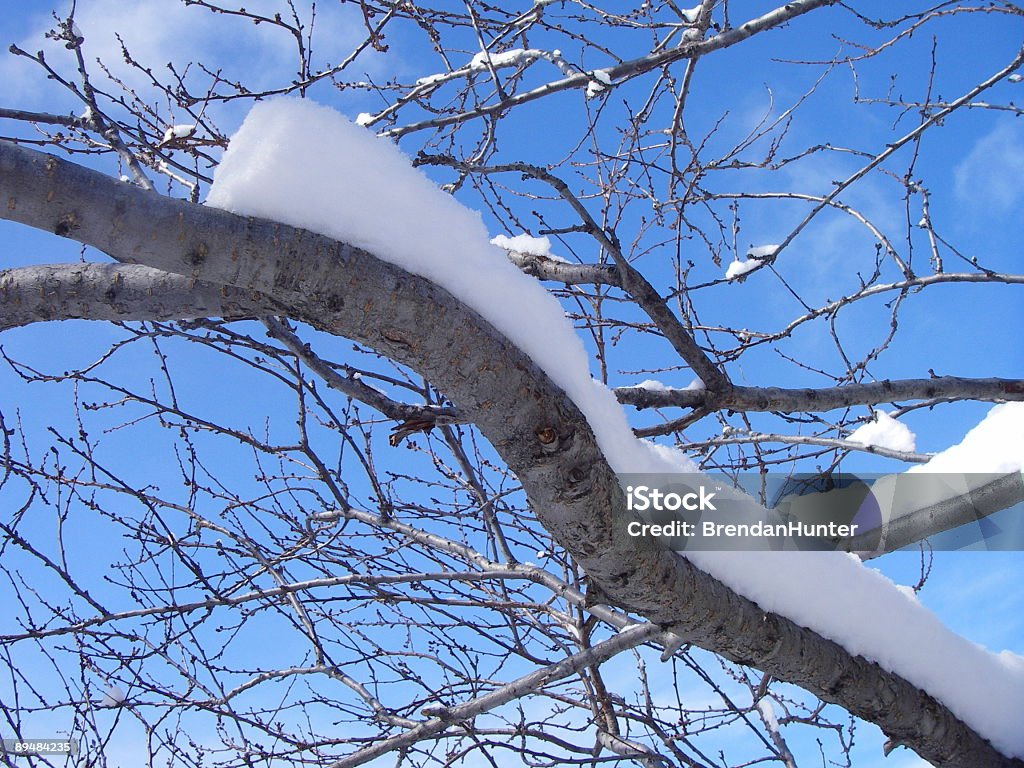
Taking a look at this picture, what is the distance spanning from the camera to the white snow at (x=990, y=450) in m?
2.06

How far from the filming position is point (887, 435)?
2.50 metres

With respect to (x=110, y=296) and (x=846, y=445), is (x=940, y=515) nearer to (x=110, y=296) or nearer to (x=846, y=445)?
(x=846, y=445)

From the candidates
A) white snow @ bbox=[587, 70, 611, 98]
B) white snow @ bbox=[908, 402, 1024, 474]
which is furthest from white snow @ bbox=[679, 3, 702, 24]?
white snow @ bbox=[908, 402, 1024, 474]

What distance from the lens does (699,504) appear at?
1.82 meters

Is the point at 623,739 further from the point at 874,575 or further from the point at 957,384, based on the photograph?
the point at 957,384

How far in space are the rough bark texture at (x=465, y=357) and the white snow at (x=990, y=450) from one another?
26.3 inches

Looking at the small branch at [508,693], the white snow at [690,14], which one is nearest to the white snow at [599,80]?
the white snow at [690,14]

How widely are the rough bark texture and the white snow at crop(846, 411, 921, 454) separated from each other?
2.73ft

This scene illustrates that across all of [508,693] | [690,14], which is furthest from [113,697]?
[690,14]

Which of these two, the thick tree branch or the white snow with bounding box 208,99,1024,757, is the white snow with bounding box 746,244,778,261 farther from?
the thick tree branch

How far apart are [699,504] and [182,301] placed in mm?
1304

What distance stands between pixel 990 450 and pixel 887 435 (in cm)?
37

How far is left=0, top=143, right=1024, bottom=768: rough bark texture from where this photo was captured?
1134 millimetres

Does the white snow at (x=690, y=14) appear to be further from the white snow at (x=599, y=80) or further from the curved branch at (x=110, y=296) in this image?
the curved branch at (x=110, y=296)
